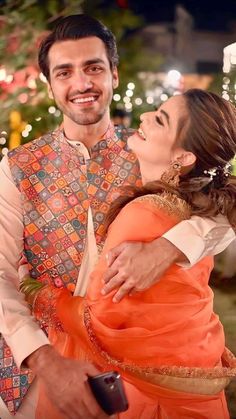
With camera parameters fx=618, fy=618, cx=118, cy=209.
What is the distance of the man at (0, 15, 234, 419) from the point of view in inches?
60.6

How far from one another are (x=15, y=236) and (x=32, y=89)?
0.44 m

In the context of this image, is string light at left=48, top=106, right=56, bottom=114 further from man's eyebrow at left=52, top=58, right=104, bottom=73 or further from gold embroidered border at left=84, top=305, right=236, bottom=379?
gold embroidered border at left=84, top=305, right=236, bottom=379

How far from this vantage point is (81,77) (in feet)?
5.10

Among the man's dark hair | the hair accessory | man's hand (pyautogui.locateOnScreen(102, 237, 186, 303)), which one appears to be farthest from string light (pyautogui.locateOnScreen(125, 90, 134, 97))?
man's hand (pyautogui.locateOnScreen(102, 237, 186, 303))

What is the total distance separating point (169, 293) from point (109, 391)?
0.27 m

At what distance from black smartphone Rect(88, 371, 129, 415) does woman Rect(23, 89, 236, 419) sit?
0.40 ft

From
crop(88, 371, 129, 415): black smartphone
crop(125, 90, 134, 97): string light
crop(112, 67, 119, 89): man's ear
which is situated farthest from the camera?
crop(125, 90, 134, 97): string light

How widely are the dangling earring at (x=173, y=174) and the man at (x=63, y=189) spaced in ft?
0.42

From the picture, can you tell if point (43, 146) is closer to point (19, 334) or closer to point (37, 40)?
point (37, 40)

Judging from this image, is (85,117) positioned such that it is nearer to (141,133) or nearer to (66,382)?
(141,133)

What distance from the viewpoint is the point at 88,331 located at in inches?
58.7

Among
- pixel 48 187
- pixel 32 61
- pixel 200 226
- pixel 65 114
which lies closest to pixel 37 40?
pixel 32 61

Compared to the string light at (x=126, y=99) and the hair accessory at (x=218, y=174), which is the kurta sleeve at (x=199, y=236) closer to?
the hair accessory at (x=218, y=174)

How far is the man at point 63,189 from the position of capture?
1.54 metres
